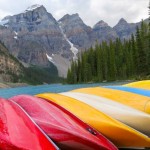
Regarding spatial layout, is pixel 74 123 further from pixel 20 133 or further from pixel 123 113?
pixel 123 113

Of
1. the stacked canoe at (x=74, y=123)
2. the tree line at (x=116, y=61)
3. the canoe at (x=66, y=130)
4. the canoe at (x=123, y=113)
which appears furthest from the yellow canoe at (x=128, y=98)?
the tree line at (x=116, y=61)

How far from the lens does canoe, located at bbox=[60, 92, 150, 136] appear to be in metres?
4.86

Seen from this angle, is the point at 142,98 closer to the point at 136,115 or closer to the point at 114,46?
the point at 136,115

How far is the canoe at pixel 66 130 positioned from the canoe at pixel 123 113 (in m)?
0.77

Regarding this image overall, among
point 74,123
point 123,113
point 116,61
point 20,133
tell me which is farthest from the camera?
point 116,61

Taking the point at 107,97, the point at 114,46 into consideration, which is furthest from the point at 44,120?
the point at 114,46

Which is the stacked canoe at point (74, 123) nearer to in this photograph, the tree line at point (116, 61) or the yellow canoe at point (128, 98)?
the yellow canoe at point (128, 98)

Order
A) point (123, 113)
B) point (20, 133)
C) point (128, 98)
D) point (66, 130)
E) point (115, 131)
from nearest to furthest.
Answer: point (20, 133) < point (66, 130) < point (115, 131) < point (123, 113) < point (128, 98)

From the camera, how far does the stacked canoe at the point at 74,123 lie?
143 inches

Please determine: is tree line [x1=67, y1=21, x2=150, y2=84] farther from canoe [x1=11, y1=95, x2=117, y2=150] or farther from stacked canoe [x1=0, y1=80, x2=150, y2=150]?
canoe [x1=11, y1=95, x2=117, y2=150]

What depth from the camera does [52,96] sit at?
5.75 meters

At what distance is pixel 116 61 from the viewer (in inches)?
3639

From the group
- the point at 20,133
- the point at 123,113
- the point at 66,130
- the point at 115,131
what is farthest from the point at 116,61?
the point at 20,133

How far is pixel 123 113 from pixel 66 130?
1389mm
